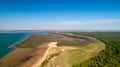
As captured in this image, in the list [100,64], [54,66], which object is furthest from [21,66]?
[100,64]

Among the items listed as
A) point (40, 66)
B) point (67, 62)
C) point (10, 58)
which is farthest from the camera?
point (10, 58)

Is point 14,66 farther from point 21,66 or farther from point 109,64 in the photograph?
point 109,64

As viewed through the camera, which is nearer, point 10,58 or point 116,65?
point 116,65

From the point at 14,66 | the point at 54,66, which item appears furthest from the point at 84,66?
the point at 14,66

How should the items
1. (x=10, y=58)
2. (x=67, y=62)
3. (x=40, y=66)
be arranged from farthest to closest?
1. (x=10, y=58)
2. (x=67, y=62)
3. (x=40, y=66)

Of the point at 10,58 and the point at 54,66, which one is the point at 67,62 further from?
the point at 10,58

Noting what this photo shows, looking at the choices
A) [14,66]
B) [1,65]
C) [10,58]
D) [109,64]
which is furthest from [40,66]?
[109,64]

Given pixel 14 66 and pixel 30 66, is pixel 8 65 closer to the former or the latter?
pixel 14 66
